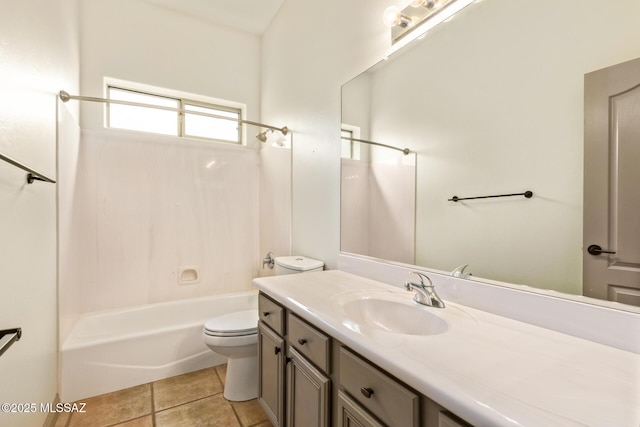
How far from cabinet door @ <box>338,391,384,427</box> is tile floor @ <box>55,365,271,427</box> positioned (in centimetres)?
98

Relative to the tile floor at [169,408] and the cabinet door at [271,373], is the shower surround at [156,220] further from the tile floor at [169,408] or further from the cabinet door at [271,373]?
the cabinet door at [271,373]

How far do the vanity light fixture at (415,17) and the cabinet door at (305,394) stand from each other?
156 centimetres

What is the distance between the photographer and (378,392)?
76 cm

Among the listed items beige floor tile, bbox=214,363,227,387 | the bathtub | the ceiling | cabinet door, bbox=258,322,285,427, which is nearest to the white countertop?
cabinet door, bbox=258,322,285,427

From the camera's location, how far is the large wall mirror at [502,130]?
0.85 m

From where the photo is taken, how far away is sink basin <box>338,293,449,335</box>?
3.53 ft

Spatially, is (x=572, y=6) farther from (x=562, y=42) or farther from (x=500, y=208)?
(x=500, y=208)

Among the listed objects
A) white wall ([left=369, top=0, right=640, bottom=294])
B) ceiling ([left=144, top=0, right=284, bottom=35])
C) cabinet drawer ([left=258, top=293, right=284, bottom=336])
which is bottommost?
cabinet drawer ([left=258, top=293, right=284, bottom=336])

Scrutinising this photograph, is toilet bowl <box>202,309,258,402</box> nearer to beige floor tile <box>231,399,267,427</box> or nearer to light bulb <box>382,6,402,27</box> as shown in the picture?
beige floor tile <box>231,399,267,427</box>

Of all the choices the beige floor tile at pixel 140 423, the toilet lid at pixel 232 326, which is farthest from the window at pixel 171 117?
the beige floor tile at pixel 140 423

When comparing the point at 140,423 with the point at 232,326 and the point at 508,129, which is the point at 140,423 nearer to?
the point at 232,326

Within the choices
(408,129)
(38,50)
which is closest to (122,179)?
(38,50)

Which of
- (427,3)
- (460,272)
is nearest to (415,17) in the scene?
(427,3)

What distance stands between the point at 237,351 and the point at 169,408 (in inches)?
20.6
